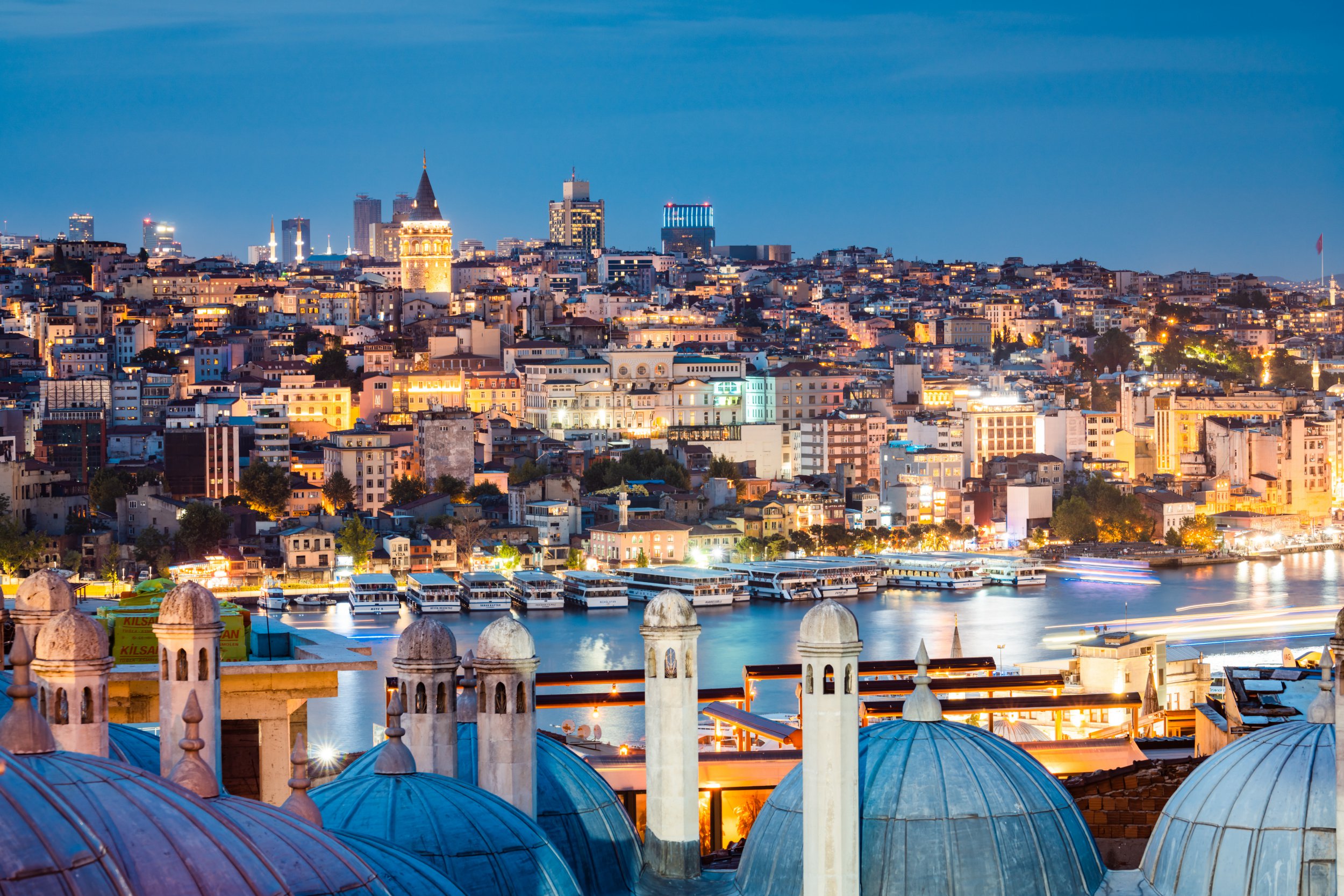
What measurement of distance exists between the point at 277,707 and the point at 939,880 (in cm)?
152

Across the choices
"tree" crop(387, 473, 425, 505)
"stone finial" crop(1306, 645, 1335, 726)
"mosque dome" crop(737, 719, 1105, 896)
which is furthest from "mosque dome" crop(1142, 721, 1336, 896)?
"tree" crop(387, 473, 425, 505)

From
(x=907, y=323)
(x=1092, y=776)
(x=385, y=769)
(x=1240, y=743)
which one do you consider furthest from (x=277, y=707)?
(x=907, y=323)

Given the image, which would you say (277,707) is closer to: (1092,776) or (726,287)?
(1092,776)

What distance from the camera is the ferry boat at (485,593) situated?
1991cm

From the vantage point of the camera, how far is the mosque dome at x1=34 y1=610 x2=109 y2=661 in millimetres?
3000

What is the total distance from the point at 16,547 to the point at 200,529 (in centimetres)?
196

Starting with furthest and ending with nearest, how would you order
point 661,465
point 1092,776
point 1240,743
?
point 661,465 < point 1092,776 < point 1240,743

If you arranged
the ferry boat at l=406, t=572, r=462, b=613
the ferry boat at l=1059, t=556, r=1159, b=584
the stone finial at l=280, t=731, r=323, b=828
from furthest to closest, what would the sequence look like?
1. the ferry boat at l=1059, t=556, r=1159, b=584
2. the ferry boat at l=406, t=572, r=462, b=613
3. the stone finial at l=280, t=731, r=323, b=828

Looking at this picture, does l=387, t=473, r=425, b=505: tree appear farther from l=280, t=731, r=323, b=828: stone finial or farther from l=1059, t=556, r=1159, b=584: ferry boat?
l=280, t=731, r=323, b=828: stone finial

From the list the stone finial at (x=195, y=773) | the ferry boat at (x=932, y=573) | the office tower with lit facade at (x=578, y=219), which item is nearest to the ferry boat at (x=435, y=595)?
the ferry boat at (x=932, y=573)

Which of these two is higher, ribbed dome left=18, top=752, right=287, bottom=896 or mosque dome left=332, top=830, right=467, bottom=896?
ribbed dome left=18, top=752, right=287, bottom=896

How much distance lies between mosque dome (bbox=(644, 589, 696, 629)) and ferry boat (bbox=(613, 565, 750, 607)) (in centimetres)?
1635

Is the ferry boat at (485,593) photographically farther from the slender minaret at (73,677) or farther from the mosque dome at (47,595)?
the slender minaret at (73,677)

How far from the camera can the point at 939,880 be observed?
3.65 m
